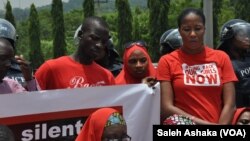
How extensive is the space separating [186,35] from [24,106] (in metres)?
1.33

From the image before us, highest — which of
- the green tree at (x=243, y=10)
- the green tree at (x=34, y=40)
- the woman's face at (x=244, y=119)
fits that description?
the woman's face at (x=244, y=119)

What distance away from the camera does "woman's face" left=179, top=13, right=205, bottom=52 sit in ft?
15.0

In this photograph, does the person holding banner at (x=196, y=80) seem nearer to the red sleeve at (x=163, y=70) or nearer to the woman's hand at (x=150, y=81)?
the red sleeve at (x=163, y=70)

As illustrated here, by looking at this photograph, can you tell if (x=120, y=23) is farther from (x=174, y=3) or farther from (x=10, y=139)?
(x=10, y=139)

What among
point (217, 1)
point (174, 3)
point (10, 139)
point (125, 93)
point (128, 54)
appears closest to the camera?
point (10, 139)

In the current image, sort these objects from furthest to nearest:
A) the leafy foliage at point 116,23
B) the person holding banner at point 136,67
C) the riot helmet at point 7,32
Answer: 1. the leafy foliage at point 116,23
2. the riot helmet at point 7,32
3. the person holding banner at point 136,67

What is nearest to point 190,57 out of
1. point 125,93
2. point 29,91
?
point 125,93

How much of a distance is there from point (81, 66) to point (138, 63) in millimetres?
591

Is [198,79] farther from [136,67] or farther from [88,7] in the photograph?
[88,7]

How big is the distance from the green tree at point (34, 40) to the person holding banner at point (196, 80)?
3995cm

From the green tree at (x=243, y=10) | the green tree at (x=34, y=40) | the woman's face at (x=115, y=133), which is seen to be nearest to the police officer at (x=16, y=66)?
the woman's face at (x=115, y=133)

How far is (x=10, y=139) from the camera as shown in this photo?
3.48 metres

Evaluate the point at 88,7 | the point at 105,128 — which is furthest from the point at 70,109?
the point at 88,7

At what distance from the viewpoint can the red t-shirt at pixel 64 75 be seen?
464cm
